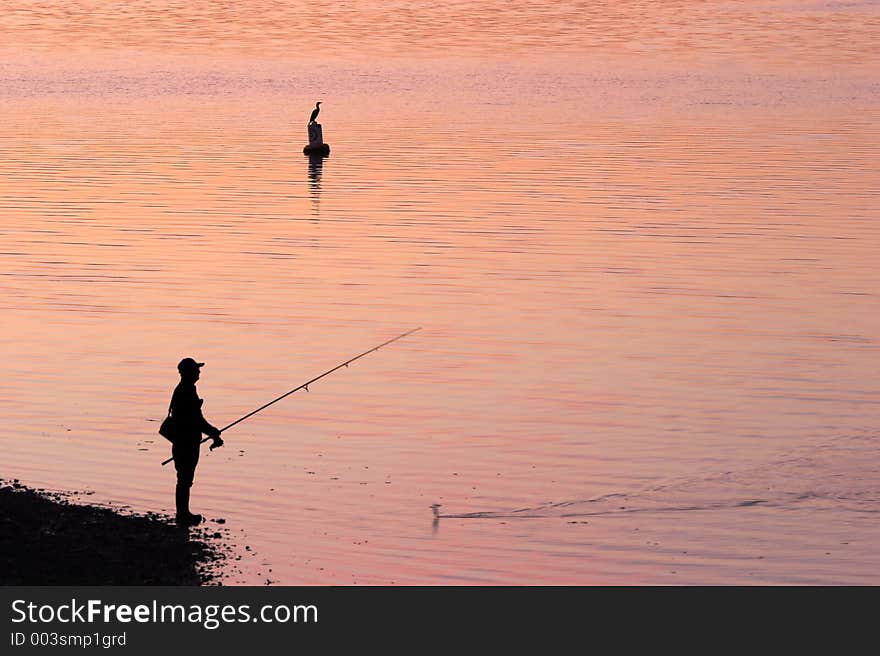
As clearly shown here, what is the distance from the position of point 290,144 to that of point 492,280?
32.9 meters

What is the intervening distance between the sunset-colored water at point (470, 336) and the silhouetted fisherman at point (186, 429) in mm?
763

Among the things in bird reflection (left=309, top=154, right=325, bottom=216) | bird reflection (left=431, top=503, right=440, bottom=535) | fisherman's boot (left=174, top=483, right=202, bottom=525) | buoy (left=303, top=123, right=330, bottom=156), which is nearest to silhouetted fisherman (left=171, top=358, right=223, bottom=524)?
fisherman's boot (left=174, top=483, right=202, bottom=525)

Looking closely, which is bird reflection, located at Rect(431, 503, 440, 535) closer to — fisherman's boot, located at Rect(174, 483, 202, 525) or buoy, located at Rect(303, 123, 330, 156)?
fisherman's boot, located at Rect(174, 483, 202, 525)

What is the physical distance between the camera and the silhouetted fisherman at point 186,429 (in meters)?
13.9

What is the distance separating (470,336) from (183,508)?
36.2 feet

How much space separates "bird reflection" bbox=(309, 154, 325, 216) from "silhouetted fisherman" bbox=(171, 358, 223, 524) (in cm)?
2647

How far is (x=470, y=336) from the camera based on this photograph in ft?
82.1

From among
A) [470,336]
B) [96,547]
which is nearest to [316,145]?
[470,336]

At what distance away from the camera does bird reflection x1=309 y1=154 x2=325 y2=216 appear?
42.2 meters

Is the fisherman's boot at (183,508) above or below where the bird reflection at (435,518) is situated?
above

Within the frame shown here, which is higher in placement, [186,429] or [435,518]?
[186,429]

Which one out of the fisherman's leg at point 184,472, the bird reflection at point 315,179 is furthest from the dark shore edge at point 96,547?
the bird reflection at point 315,179

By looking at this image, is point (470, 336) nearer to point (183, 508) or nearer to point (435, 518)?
point (435, 518)

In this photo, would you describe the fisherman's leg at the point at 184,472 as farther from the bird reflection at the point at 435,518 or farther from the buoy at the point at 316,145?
the buoy at the point at 316,145
